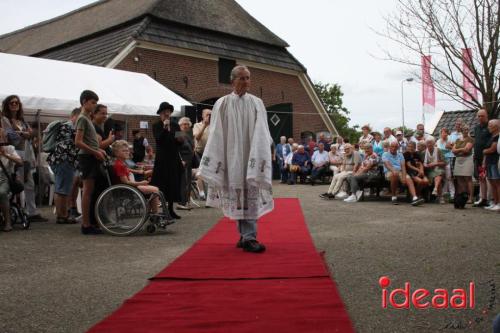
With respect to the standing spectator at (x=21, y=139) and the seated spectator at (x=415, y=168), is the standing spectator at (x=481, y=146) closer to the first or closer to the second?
the seated spectator at (x=415, y=168)

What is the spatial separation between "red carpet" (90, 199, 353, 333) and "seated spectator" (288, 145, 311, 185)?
1338 centimetres

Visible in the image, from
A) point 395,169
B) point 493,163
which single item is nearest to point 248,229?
point 493,163

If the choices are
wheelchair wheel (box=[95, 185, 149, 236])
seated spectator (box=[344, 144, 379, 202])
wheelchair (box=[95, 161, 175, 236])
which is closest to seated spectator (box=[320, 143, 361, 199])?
seated spectator (box=[344, 144, 379, 202])

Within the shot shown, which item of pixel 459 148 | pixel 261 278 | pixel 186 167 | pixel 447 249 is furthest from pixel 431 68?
pixel 261 278

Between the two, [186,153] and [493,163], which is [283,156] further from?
[493,163]

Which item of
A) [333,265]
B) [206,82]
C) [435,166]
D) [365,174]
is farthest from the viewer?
[206,82]

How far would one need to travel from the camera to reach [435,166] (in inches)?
454

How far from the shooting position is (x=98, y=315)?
3391 mm

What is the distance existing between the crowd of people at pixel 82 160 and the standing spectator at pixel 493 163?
578 centimetres

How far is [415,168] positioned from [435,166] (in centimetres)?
44

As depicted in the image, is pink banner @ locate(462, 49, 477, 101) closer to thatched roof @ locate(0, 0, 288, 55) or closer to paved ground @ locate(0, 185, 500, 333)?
paved ground @ locate(0, 185, 500, 333)

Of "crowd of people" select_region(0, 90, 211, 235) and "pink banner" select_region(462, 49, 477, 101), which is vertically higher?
"pink banner" select_region(462, 49, 477, 101)

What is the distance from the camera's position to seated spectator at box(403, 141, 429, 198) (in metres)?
11.5

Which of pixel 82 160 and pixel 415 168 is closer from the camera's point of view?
pixel 82 160
